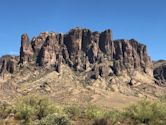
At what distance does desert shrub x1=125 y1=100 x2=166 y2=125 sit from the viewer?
2970 inches

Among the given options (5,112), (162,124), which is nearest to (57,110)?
(5,112)

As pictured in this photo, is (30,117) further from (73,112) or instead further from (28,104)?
(73,112)

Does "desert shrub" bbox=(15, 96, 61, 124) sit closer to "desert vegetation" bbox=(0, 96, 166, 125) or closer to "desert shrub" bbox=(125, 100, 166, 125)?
"desert vegetation" bbox=(0, 96, 166, 125)

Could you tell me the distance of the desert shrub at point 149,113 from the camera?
247ft

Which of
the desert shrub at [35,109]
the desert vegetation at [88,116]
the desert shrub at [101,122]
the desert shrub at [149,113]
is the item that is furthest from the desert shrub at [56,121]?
the desert shrub at [149,113]

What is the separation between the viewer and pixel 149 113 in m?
75.8

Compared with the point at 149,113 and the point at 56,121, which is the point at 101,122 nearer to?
the point at 149,113

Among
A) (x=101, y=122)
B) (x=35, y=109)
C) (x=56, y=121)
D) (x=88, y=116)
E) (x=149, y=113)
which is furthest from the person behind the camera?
(x=88, y=116)

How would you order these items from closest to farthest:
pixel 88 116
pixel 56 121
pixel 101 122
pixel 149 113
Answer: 1. pixel 56 121
2. pixel 149 113
3. pixel 101 122
4. pixel 88 116

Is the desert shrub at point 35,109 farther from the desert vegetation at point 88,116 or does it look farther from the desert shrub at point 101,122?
the desert shrub at point 101,122

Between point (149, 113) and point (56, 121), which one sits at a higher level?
point (149, 113)

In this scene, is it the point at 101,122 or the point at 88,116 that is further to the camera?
the point at 88,116

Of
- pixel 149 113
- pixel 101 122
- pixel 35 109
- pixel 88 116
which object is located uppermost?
pixel 35 109

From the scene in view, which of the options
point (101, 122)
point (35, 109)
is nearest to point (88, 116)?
point (35, 109)
